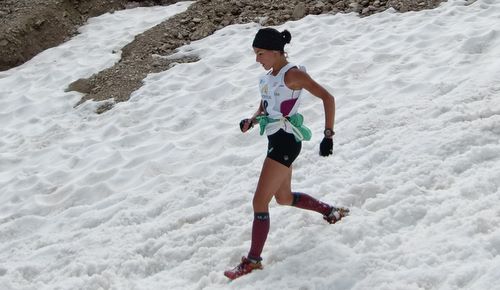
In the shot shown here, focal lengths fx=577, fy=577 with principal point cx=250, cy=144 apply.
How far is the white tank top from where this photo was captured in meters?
4.88

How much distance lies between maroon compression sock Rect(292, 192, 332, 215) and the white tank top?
2.42 feet

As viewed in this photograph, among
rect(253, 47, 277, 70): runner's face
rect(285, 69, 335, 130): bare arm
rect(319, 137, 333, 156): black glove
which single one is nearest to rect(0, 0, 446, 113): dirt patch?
rect(253, 47, 277, 70): runner's face

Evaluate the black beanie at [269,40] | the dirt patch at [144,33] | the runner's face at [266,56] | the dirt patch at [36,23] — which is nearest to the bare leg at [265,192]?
the runner's face at [266,56]

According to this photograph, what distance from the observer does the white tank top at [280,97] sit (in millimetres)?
4875

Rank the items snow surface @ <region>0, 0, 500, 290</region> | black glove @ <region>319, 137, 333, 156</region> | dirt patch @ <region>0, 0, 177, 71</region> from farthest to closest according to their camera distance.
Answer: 1. dirt patch @ <region>0, 0, 177, 71</region>
2. snow surface @ <region>0, 0, 500, 290</region>
3. black glove @ <region>319, 137, 333, 156</region>

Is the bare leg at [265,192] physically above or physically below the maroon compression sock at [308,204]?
above

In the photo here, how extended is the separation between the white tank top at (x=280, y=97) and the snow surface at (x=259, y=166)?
1234 millimetres

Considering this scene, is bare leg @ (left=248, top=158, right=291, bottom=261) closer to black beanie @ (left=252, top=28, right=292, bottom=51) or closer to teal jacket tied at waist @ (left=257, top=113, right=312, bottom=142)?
teal jacket tied at waist @ (left=257, top=113, right=312, bottom=142)

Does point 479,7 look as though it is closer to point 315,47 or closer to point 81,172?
point 315,47

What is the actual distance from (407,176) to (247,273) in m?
2.08

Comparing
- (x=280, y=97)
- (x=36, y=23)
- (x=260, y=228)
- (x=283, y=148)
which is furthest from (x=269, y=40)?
(x=36, y=23)

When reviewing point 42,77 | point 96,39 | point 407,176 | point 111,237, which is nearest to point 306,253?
point 407,176

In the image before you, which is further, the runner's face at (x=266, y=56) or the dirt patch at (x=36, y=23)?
the dirt patch at (x=36, y=23)

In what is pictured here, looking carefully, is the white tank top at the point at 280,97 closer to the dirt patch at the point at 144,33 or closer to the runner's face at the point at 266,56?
the runner's face at the point at 266,56
